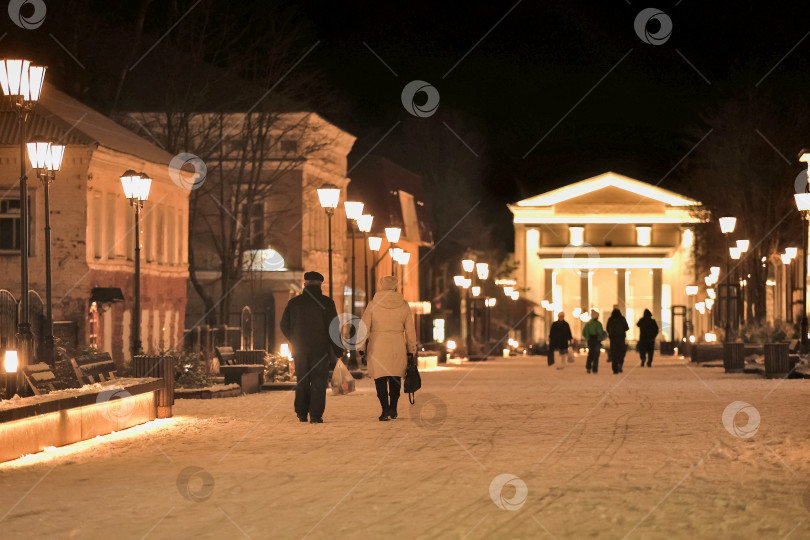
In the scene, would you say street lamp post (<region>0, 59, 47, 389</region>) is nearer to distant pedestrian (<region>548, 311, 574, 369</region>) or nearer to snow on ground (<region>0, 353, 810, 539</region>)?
snow on ground (<region>0, 353, 810, 539</region>)

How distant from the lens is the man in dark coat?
19.0 metres

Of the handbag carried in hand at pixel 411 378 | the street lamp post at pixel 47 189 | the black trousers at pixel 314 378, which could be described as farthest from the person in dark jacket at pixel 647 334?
the black trousers at pixel 314 378

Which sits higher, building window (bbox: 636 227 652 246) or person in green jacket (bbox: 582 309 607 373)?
building window (bbox: 636 227 652 246)

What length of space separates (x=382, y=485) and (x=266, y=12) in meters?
43.4

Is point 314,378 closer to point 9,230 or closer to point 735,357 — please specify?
point 735,357

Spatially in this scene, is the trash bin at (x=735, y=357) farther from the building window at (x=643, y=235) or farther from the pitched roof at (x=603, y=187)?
→ the building window at (x=643, y=235)

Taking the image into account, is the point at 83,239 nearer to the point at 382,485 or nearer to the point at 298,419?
the point at 298,419

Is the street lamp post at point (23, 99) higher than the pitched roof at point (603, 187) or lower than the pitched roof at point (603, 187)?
lower

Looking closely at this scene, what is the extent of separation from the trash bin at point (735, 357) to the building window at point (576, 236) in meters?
69.3

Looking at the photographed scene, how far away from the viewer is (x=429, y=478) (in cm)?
1242

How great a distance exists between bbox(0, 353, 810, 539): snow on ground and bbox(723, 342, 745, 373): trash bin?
16.3 m

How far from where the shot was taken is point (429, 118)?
102m

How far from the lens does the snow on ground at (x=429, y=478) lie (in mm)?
9719

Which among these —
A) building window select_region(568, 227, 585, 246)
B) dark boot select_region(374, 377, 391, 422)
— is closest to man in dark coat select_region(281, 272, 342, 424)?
dark boot select_region(374, 377, 391, 422)
